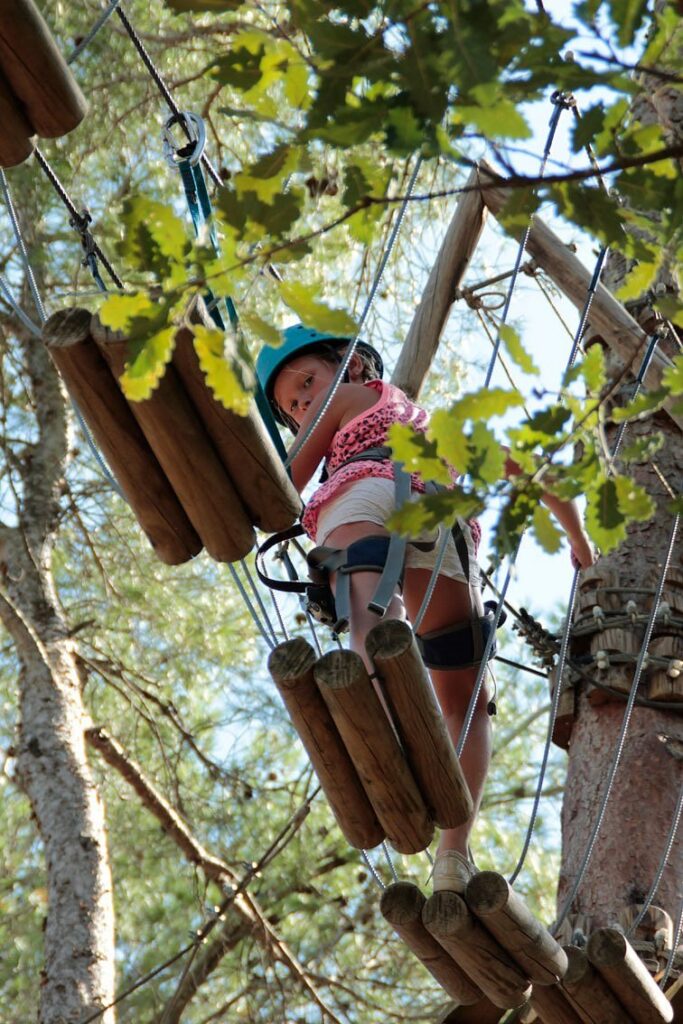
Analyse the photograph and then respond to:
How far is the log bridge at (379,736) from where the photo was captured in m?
2.00

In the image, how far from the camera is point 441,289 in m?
3.23

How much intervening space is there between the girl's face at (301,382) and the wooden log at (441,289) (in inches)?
13.7

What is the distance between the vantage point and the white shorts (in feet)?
7.88

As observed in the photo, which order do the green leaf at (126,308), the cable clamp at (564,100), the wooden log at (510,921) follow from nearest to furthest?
1. the green leaf at (126,308)
2. the wooden log at (510,921)
3. the cable clamp at (564,100)

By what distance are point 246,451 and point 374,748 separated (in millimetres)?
461

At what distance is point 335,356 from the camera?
2.80 meters

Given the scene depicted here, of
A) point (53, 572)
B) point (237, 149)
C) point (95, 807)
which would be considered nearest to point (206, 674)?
point (53, 572)

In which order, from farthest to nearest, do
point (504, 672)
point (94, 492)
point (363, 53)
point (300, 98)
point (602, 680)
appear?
point (504, 672), point (94, 492), point (602, 680), point (300, 98), point (363, 53)

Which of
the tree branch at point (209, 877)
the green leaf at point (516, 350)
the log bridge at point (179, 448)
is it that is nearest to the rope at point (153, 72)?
the log bridge at point (179, 448)

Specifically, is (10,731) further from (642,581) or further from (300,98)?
(300,98)

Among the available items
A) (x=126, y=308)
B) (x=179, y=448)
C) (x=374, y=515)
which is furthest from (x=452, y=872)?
(x=126, y=308)

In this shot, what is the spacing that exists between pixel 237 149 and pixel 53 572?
69.6 inches

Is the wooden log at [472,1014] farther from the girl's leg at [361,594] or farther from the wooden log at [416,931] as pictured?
the girl's leg at [361,594]

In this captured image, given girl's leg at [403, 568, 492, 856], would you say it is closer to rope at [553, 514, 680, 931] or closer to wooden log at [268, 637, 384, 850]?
rope at [553, 514, 680, 931]
